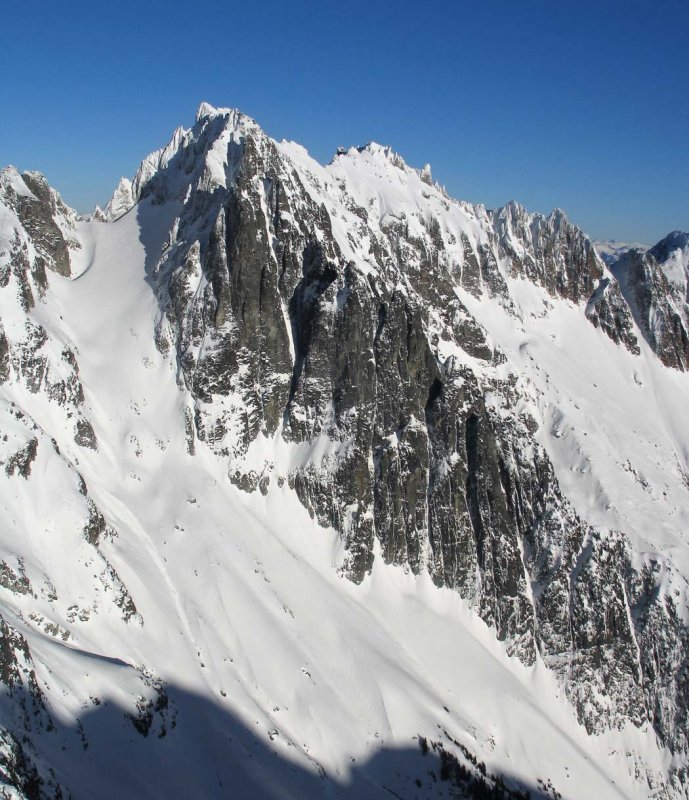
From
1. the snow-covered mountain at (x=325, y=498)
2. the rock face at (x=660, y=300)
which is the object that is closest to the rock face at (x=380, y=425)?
the snow-covered mountain at (x=325, y=498)

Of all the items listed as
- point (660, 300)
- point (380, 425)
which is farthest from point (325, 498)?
point (660, 300)

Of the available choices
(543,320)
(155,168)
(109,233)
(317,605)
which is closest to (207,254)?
(109,233)

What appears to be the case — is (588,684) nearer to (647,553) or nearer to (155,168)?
(647,553)

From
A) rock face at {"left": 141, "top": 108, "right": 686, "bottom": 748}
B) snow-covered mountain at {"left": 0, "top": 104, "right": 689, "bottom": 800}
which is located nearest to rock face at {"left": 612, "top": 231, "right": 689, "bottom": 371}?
snow-covered mountain at {"left": 0, "top": 104, "right": 689, "bottom": 800}

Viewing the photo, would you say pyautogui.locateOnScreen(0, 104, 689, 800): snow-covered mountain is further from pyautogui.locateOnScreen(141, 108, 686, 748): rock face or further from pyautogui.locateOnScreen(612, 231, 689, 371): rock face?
pyautogui.locateOnScreen(612, 231, 689, 371): rock face

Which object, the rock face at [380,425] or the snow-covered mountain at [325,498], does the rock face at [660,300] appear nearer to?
the snow-covered mountain at [325,498]

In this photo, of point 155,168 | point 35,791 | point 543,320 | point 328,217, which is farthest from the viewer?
point 155,168

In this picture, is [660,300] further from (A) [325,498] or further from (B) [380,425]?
(A) [325,498]

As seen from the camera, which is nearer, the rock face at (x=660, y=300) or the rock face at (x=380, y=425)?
the rock face at (x=380, y=425)
